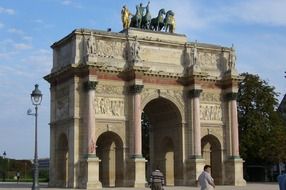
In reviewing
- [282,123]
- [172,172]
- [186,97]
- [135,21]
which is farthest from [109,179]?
[282,123]

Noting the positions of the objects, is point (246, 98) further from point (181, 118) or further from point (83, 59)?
point (83, 59)

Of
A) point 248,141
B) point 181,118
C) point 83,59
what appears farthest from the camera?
point 248,141

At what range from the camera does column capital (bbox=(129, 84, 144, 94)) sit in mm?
40825

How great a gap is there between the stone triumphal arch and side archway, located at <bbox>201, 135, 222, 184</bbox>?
84 millimetres

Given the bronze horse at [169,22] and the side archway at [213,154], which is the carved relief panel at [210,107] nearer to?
the side archway at [213,154]

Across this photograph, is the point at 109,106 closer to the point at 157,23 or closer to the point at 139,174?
the point at 139,174

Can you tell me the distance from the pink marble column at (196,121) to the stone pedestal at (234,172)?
130 inches

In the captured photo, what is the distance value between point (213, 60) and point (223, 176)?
31.7 feet

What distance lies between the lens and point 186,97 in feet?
144

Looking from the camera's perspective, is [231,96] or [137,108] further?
[231,96]

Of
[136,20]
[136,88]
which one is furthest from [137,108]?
[136,20]

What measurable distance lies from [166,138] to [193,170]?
4.87 meters

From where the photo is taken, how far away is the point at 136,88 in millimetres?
40844

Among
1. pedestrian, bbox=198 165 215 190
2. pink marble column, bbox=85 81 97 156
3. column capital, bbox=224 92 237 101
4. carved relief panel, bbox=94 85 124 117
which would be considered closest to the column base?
pink marble column, bbox=85 81 97 156
